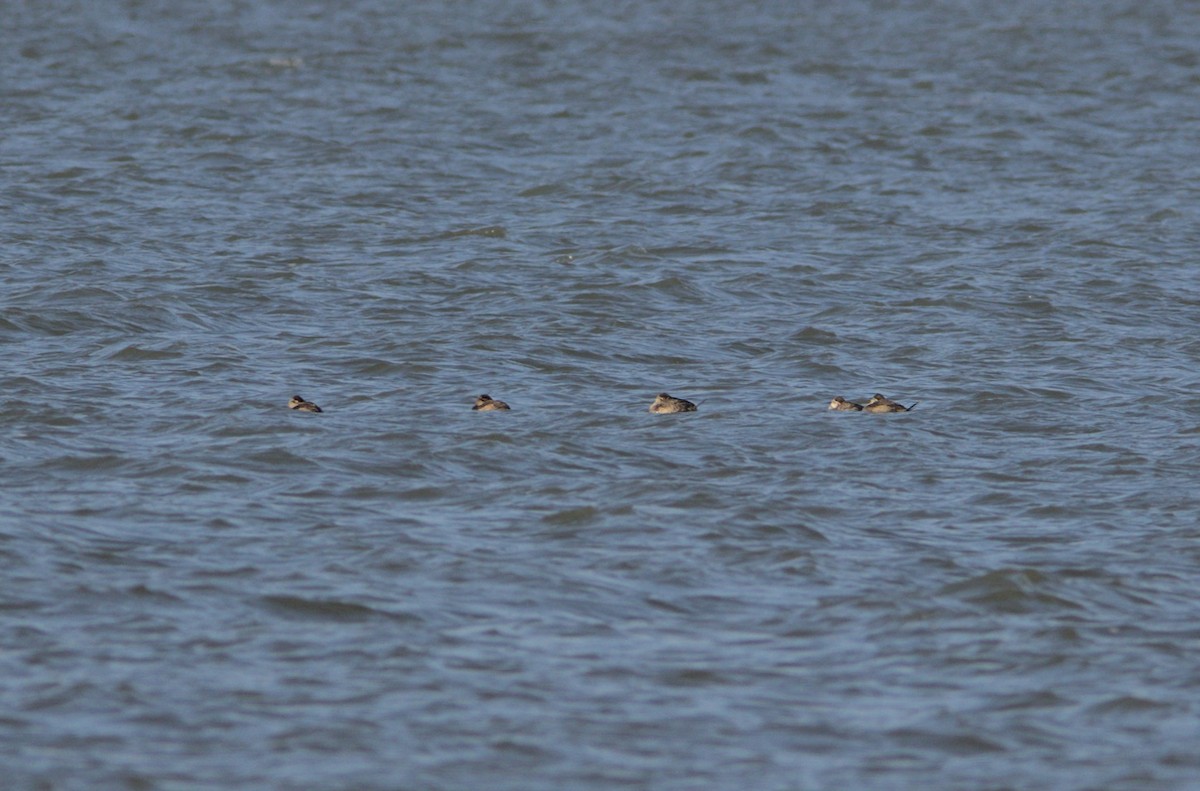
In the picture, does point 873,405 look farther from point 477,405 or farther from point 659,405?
point 477,405

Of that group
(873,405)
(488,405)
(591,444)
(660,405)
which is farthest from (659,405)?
(873,405)

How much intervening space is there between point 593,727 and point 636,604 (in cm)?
186

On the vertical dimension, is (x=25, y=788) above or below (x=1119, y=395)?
above

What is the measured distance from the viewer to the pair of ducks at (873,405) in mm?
15750

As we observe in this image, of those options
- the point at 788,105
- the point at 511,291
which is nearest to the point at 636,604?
the point at 511,291

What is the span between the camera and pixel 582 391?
54.5 ft

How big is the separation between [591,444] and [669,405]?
3.64ft

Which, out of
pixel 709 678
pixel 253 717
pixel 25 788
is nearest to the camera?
pixel 25 788

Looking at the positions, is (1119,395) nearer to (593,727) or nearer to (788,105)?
(593,727)

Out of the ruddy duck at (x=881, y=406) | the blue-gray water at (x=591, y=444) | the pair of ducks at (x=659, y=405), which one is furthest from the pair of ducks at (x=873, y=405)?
the pair of ducks at (x=659, y=405)

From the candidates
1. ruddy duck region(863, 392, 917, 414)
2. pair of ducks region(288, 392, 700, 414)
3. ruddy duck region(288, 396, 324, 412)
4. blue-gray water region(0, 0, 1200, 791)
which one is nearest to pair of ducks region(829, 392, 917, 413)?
ruddy duck region(863, 392, 917, 414)

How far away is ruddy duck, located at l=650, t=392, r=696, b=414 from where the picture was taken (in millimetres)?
15570

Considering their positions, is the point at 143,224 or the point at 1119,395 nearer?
the point at 1119,395

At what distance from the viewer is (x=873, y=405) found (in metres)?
15.8
